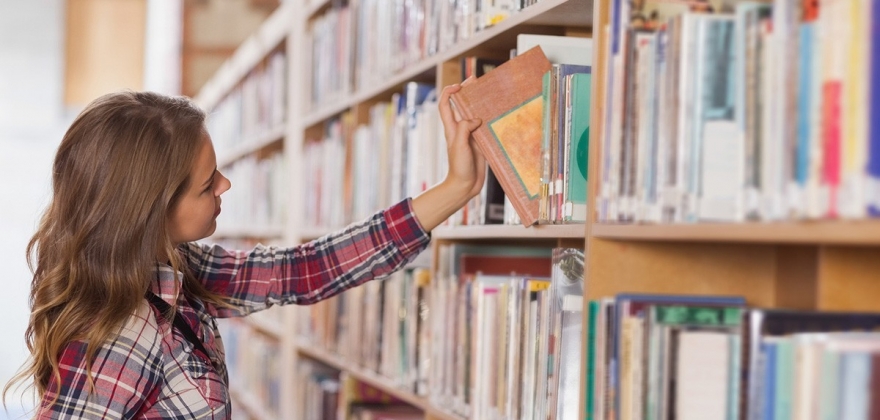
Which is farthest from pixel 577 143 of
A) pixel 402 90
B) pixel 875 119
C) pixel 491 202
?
pixel 402 90

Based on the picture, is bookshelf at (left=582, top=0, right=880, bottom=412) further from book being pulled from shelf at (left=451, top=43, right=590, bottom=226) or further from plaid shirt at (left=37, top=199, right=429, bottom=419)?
plaid shirt at (left=37, top=199, right=429, bottom=419)

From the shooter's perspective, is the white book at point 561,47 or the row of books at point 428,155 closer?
the row of books at point 428,155

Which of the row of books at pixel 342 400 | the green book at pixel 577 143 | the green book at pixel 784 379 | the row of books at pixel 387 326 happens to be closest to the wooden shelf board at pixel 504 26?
the green book at pixel 577 143

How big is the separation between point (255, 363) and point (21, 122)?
3559mm

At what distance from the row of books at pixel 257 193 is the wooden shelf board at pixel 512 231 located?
5.16ft

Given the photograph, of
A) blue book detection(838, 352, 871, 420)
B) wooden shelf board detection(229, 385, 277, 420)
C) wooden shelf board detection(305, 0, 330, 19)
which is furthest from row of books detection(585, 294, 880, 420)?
wooden shelf board detection(229, 385, 277, 420)

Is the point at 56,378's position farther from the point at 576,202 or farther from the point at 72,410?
the point at 576,202

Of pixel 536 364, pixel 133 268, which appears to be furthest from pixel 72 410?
pixel 536 364

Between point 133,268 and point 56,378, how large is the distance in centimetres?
18

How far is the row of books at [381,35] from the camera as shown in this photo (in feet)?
5.65

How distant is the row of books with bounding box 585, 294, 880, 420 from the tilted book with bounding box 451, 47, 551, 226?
288 mm

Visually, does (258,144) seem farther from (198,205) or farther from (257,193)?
(198,205)

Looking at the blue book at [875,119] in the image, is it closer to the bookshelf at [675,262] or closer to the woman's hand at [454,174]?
the bookshelf at [675,262]

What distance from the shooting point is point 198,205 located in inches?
58.7
